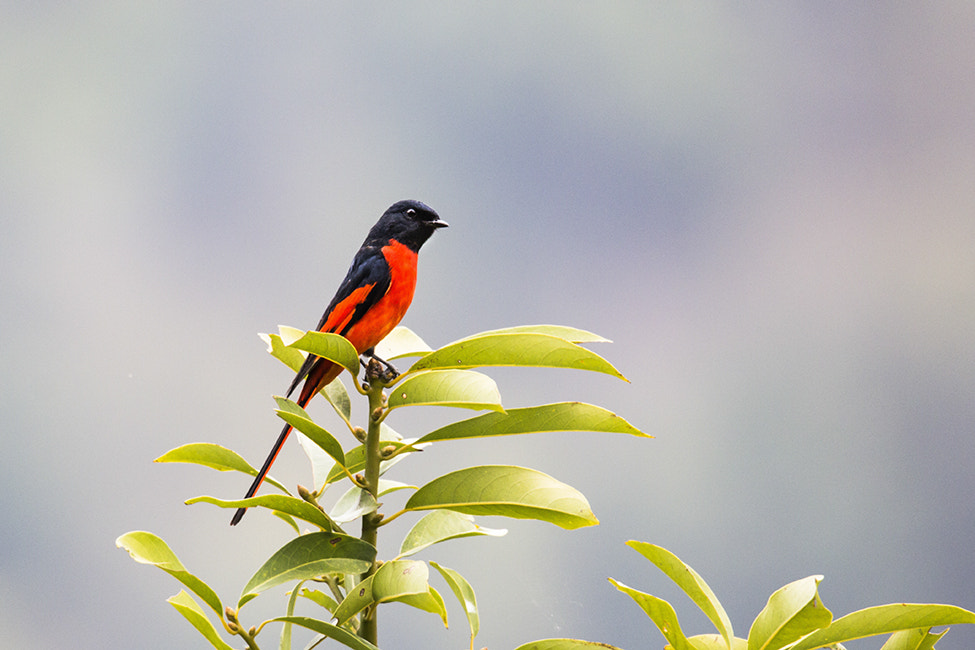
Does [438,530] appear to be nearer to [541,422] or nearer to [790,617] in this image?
[541,422]

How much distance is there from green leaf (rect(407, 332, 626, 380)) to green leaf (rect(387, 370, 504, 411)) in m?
0.02

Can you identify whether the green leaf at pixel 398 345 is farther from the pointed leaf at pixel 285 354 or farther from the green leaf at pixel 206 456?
the green leaf at pixel 206 456

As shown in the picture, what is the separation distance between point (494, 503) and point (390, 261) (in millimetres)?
499

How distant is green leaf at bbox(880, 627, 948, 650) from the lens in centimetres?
67

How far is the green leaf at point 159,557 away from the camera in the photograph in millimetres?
616

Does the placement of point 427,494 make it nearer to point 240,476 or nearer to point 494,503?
point 494,503

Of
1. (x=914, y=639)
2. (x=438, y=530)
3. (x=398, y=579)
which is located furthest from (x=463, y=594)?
(x=914, y=639)

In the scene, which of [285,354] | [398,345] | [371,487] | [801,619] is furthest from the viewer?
[398,345]

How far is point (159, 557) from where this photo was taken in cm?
65

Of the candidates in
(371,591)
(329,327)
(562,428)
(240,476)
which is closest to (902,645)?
(562,428)

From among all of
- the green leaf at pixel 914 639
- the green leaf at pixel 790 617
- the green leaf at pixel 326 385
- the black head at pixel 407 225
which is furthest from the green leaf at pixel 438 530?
the black head at pixel 407 225

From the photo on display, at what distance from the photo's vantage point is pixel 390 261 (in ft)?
3.53

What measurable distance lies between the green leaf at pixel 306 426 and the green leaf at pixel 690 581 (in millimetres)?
271

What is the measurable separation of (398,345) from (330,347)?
0.29 meters
